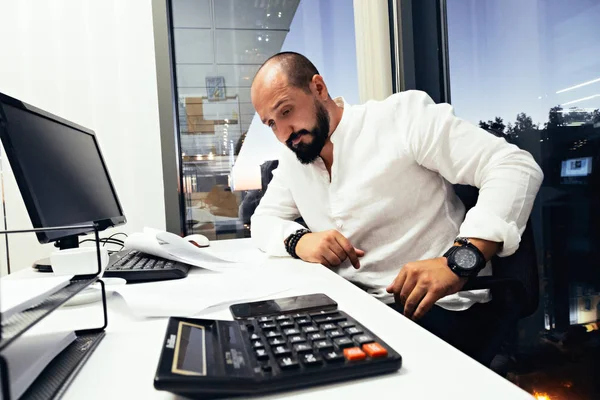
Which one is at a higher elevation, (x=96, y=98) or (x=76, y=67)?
(x=76, y=67)

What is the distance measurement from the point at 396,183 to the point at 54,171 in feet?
3.02

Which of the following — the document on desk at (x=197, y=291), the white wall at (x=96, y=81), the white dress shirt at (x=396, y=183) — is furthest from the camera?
the white wall at (x=96, y=81)

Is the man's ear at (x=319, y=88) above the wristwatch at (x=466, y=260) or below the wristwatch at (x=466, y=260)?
above

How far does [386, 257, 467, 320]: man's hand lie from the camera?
0.85 m

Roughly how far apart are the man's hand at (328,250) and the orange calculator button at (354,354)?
2.04 feet

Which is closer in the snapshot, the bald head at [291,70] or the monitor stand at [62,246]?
the monitor stand at [62,246]

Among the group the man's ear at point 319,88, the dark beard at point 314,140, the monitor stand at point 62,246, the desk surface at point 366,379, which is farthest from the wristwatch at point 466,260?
the monitor stand at point 62,246

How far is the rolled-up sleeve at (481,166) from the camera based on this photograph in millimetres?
941

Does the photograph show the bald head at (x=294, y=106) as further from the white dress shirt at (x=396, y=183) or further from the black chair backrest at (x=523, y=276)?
the black chair backrest at (x=523, y=276)

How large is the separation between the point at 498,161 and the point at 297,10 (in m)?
1.67

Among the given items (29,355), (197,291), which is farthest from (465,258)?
(29,355)

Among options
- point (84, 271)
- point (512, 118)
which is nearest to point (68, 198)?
point (84, 271)

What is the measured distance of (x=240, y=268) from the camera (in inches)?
38.1

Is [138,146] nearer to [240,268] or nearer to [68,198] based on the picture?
[68,198]
